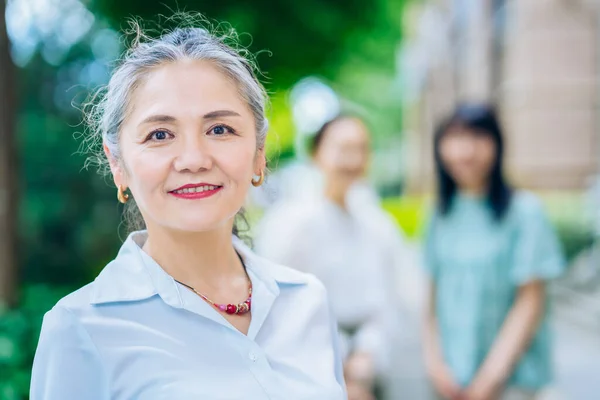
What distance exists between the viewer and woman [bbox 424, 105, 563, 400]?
3.01 metres

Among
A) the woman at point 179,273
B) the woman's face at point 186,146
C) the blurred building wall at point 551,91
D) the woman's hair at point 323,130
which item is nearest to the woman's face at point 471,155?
the woman's hair at point 323,130

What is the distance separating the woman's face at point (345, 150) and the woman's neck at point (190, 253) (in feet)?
6.16

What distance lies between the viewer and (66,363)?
3.93 feet

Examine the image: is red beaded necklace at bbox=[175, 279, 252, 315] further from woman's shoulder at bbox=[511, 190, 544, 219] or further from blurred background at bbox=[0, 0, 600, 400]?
woman's shoulder at bbox=[511, 190, 544, 219]

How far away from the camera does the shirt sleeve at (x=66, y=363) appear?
120 centimetres

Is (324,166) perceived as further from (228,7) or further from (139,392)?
(228,7)

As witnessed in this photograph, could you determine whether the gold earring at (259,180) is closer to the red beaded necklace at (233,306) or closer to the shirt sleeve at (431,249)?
the red beaded necklace at (233,306)

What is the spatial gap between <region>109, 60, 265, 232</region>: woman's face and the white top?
181cm

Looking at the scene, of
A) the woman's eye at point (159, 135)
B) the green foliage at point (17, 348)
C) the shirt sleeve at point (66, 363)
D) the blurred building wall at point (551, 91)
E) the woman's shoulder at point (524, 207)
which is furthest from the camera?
the blurred building wall at point (551, 91)

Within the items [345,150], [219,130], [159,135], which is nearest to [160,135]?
[159,135]

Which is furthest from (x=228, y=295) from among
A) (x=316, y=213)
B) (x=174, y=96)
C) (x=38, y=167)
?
(x=38, y=167)

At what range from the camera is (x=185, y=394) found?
1.26 m

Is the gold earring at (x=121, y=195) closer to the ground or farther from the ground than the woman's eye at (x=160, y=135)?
closer to the ground

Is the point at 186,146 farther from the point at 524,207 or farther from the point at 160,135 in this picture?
the point at 524,207
